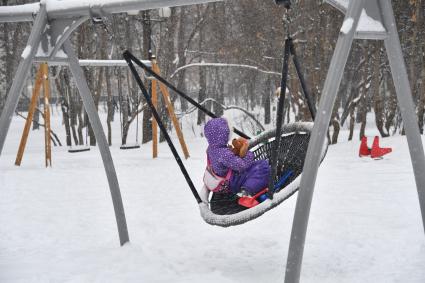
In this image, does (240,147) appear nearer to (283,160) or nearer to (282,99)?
(283,160)

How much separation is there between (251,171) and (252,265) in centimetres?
67

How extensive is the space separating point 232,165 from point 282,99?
95cm

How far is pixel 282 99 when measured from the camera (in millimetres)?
2447

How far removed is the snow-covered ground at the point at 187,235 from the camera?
2.83 meters

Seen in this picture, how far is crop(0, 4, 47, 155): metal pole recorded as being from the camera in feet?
8.91

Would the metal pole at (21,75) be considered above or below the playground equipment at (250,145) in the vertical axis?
above

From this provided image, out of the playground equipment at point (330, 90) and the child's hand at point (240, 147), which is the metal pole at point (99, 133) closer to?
the child's hand at point (240, 147)

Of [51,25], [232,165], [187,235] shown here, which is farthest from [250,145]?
[51,25]

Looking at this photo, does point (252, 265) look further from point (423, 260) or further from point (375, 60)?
point (375, 60)

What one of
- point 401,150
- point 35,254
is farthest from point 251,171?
point 401,150

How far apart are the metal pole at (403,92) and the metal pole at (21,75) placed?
2.03 metres

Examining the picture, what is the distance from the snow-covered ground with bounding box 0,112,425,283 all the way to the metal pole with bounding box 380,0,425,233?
614 millimetres

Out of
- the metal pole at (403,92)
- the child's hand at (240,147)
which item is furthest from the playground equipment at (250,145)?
the metal pole at (403,92)

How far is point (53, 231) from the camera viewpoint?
12.8ft
